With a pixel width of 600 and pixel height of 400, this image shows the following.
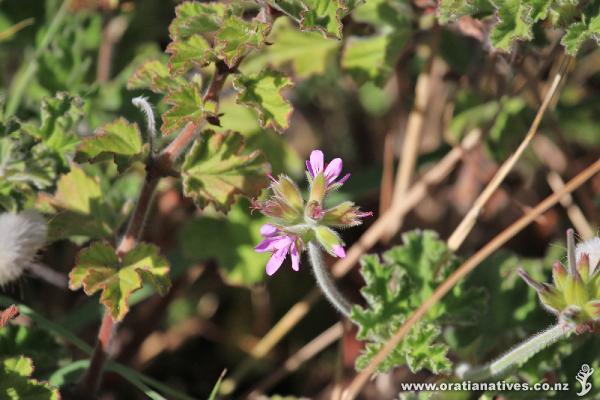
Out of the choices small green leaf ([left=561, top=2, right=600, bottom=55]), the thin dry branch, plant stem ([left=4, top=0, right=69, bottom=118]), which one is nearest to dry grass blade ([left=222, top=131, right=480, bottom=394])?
the thin dry branch

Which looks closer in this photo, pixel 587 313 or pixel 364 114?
pixel 587 313

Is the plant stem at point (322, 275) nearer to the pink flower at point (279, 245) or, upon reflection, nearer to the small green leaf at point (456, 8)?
the pink flower at point (279, 245)

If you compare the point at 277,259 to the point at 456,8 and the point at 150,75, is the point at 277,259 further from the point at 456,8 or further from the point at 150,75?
the point at 456,8

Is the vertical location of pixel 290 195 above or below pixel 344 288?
above

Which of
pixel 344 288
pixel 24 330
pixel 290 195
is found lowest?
pixel 344 288

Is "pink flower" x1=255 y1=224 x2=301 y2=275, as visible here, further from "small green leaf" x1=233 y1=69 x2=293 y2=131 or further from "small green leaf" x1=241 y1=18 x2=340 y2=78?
"small green leaf" x1=241 y1=18 x2=340 y2=78

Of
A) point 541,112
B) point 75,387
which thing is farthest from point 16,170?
point 541,112

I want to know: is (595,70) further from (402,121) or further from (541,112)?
(541,112)

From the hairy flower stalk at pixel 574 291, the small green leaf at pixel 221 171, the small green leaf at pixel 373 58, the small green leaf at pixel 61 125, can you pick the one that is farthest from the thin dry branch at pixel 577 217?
the small green leaf at pixel 61 125
